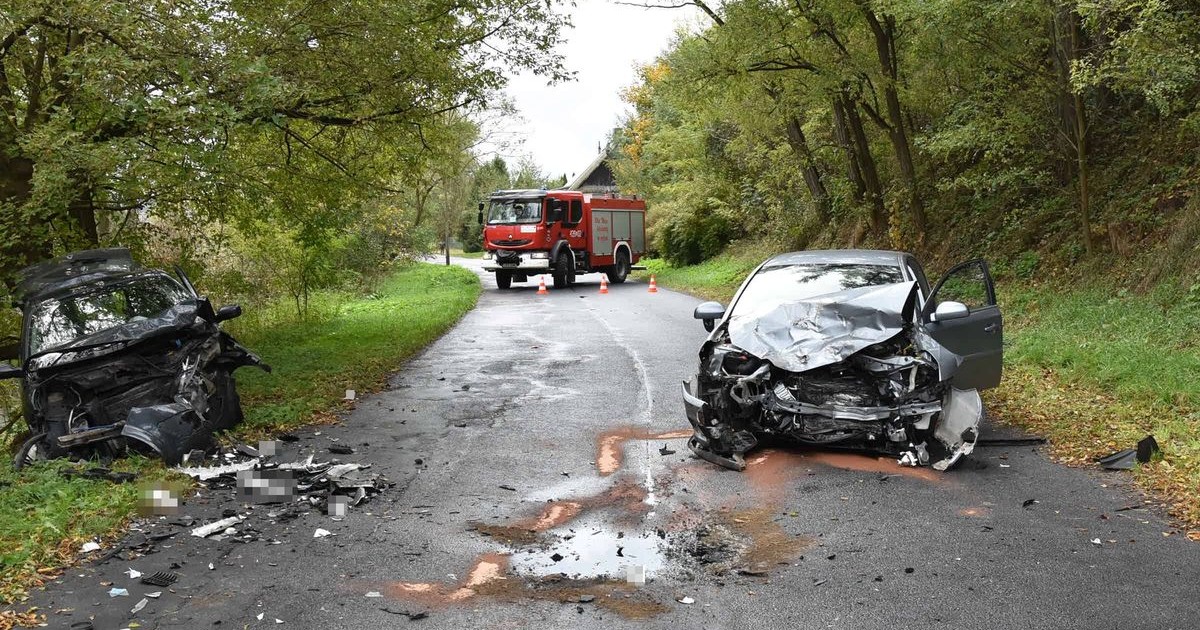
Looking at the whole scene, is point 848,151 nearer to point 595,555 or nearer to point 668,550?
point 668,550

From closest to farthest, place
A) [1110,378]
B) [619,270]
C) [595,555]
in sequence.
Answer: [595,555] < [1110,378] < [619,270]

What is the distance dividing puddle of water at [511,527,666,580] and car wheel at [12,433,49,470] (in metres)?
4.58

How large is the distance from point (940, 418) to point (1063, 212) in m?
11.3

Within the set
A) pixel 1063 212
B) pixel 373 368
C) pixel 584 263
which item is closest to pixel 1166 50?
pixel 1063 212

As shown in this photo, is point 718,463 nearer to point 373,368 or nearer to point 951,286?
point 373,368

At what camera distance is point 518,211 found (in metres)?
29.8

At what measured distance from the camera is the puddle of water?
205 inches

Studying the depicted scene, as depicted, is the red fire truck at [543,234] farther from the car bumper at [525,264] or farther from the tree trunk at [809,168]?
the tree trunk at [809,168]

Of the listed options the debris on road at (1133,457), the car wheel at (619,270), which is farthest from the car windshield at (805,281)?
the car wheel at (619,270)

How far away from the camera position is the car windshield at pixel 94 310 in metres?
8.49

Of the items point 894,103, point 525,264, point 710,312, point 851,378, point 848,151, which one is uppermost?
point 894,103

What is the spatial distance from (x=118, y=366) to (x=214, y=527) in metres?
2.75

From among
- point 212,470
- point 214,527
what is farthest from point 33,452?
point 214,527

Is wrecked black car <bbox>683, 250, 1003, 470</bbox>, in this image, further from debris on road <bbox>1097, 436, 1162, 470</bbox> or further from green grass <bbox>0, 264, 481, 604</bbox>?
green grass <bbox>0, 264, 481, 604</bbox>
